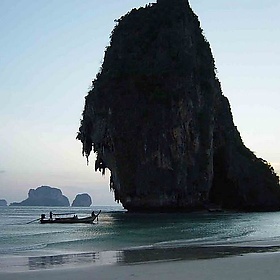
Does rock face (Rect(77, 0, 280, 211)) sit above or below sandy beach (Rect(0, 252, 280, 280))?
above

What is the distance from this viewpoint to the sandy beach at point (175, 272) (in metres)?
9.59

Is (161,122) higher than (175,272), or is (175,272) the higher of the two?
(161,122)

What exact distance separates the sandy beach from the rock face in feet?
144

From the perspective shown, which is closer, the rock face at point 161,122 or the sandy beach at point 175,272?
the sandy beach at point 175,272

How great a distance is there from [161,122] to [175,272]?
47.6 meters

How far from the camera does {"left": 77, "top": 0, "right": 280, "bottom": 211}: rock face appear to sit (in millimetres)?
56625

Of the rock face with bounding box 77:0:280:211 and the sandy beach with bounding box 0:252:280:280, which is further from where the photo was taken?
the rock face with bounding box 77:0:280:211

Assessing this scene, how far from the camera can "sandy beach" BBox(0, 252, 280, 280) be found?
31.4 feet

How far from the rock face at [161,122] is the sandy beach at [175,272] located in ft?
144

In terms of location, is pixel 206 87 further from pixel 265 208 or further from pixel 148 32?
pixel 265 208

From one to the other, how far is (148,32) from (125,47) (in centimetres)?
436

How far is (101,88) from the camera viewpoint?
196ft

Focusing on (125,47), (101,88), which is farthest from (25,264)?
(125,47)

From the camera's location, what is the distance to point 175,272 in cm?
1027
